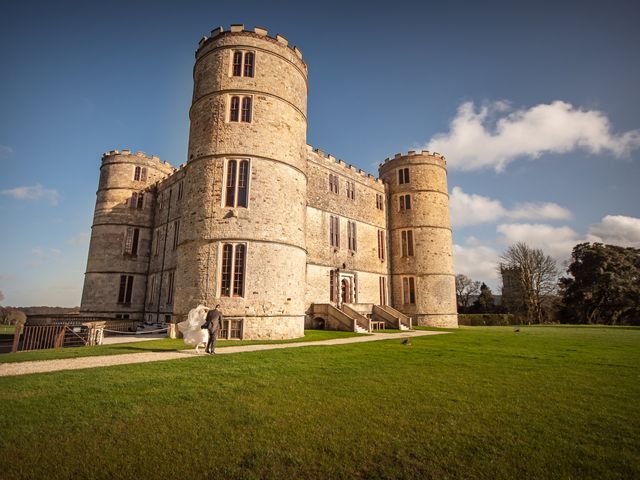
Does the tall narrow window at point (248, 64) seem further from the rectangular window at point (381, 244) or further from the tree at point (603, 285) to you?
the tree at point (603, 285)

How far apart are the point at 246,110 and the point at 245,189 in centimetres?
420

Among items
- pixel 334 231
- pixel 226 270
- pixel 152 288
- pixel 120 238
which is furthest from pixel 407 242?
pixel 120 238

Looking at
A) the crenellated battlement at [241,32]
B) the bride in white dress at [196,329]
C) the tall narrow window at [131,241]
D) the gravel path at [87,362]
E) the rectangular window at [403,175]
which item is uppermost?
the crenellated battlement at [241,32]

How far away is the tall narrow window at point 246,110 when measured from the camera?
57.1 ft

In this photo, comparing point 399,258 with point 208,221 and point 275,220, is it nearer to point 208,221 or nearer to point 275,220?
Answer: point 275,220

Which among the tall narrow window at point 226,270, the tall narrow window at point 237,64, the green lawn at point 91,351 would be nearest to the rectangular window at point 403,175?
the tall narrow window at point 237,64

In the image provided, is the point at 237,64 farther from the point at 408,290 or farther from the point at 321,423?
the point at 408,290

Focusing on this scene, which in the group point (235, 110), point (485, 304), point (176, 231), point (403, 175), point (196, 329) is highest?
point (403, 175)

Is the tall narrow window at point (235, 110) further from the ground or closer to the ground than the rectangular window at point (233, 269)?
further from the ground

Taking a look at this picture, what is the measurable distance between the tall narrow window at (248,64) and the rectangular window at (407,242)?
1840 centimetres

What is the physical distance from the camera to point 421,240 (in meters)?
29.6

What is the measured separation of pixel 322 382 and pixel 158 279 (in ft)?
75.2

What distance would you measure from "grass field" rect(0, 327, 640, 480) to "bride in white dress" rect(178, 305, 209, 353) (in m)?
3.40

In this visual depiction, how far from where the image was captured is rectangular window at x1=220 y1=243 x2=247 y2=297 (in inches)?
620
